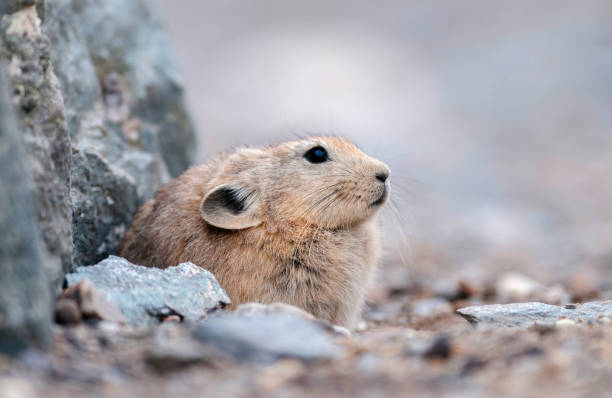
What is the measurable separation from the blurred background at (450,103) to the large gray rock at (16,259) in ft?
12.3

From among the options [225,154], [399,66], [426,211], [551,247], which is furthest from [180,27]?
[225,154]

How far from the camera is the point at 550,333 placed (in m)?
3.88

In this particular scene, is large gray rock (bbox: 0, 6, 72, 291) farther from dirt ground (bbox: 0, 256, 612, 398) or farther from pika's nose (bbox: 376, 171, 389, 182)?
pika's nose (bbox: 376, 171, 389, 182)

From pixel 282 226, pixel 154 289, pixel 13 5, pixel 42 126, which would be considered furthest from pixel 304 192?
pixel 13 5

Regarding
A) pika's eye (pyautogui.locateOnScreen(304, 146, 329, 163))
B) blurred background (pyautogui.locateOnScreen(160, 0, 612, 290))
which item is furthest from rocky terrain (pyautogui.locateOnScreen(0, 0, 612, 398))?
blurred background (pyautogui.locateOnScreen(160, 0, 612, 290))

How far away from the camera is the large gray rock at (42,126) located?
4086 millimetres

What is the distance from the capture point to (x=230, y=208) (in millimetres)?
5668

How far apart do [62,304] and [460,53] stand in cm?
2394

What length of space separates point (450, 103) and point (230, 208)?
18.2m

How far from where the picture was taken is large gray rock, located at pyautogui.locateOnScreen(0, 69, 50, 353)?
316cm

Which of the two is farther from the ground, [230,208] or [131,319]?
[230,208]

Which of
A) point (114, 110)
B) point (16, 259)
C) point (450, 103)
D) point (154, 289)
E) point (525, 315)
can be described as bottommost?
point (16, 259)

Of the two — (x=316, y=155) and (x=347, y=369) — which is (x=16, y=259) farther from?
(x=316, y=155)

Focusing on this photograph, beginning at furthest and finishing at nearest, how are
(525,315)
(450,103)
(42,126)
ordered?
(450,103), (525,315), (42,126)
